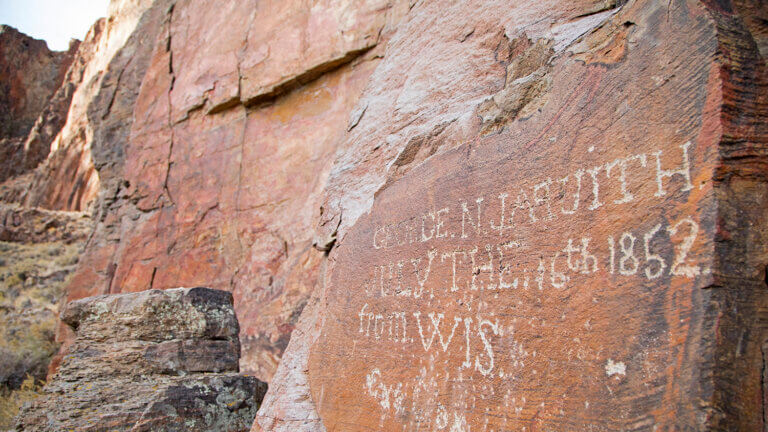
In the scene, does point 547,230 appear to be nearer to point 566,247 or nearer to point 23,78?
point 566,247

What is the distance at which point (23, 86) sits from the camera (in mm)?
20656

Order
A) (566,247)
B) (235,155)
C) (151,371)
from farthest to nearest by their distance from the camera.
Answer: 1. (235,155)
2. (151,371)
3. (566,247)

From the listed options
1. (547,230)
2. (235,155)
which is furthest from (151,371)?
(235,155)

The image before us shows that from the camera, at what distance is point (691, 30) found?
1.65 metres

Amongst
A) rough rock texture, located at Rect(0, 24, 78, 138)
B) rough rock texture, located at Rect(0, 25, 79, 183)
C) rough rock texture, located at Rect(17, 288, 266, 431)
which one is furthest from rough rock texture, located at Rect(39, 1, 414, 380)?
rough rock texture, located at Rect(0, 24, 78, 138)

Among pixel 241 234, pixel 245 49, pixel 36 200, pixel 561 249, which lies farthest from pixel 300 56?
pixel 36 200

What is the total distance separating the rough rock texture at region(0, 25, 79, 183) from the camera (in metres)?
19.2

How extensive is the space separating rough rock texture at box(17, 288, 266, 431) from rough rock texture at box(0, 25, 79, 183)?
1848cm

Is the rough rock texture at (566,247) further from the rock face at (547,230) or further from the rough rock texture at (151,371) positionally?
the rough rock texture at (151,371)

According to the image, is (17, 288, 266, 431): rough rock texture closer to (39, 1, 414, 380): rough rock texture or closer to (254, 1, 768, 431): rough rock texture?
(254, 1, 768, 431): rough rock texture

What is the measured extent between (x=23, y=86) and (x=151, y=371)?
21.5 m

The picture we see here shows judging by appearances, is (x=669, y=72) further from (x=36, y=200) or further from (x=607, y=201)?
(x=36, y=200)

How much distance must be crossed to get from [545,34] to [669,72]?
964 millimetres

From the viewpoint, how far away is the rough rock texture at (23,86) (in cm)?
1920
